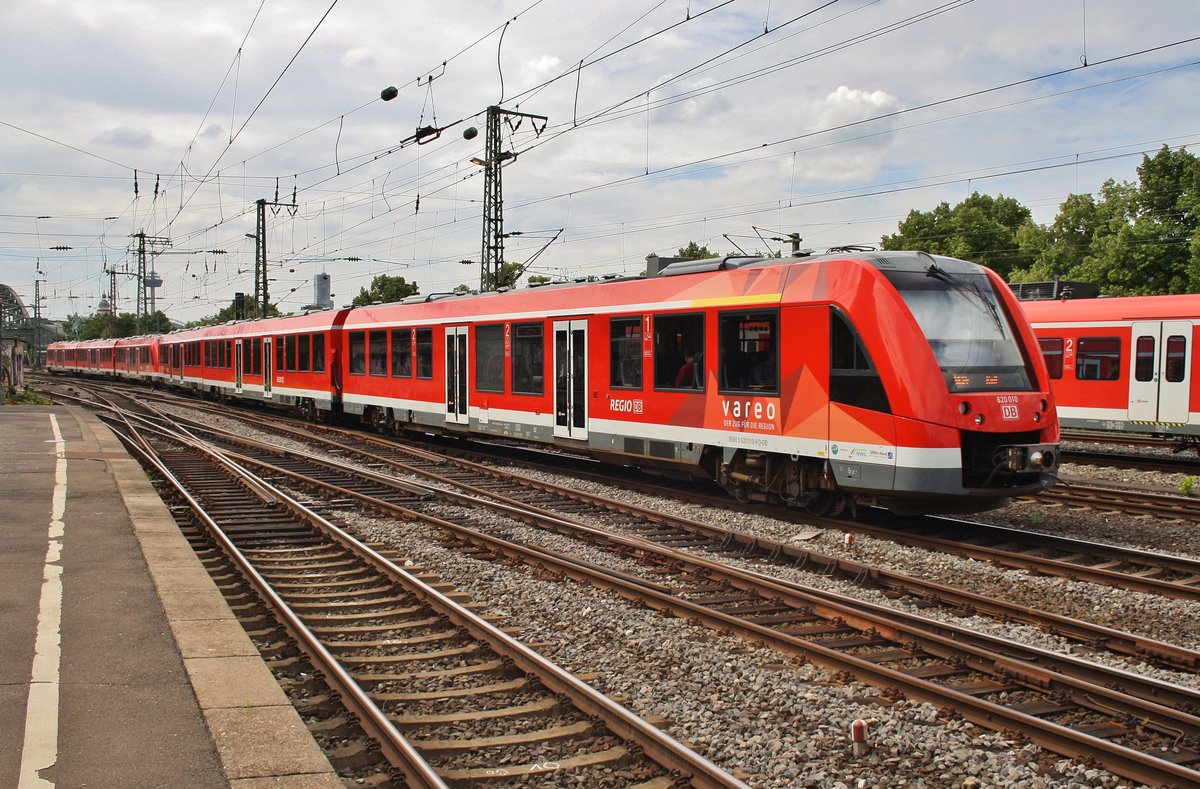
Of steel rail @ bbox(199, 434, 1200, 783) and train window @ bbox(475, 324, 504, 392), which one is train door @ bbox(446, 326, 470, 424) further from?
steel rail @ bbox(199, 434, 1200, 783)

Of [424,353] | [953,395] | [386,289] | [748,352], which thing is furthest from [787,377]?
[386,289]

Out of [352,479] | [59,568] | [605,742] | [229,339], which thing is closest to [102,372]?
[229,339]

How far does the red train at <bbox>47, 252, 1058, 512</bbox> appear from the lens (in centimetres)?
957

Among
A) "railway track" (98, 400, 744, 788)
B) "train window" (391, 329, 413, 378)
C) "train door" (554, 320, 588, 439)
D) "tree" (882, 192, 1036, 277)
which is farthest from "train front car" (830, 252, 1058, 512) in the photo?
"tree" (882, 192, 1036, 277)

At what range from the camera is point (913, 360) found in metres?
9.48

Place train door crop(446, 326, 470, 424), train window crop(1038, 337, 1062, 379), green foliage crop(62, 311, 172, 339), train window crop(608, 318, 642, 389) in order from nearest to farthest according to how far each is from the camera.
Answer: train window crop(608, 318, 642, 389) → train door crop(446, 326, 470, 424) → train window crop(1038, 337, 1062, 379) → green foliage crop(62, 311, 172, 339)

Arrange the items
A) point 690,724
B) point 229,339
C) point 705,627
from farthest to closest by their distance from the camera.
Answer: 1. point 229,339
2. point 705,627
3. point 690,724

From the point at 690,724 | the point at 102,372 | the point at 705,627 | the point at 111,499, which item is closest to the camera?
the point at 690,724

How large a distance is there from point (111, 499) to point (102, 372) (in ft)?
184

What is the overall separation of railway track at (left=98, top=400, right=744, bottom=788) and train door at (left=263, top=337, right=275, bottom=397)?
19689mm

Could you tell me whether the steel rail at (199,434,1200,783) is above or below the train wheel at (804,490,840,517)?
below

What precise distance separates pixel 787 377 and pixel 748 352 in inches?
29.8

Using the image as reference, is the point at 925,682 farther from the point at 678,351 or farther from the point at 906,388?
the point at 678,351

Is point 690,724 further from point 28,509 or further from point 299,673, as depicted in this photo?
point 28,509
